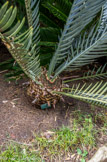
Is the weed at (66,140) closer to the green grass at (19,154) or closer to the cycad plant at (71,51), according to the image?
the green grass at (19,154)

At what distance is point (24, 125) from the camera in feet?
6.52

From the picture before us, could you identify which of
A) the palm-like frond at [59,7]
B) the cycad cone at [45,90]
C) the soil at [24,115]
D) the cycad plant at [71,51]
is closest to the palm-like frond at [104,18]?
the cycad plant at [71,51]

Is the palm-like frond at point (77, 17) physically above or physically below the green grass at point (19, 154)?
above

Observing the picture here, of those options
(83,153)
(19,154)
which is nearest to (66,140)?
(83,153)

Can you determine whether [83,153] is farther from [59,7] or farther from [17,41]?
[59,7]

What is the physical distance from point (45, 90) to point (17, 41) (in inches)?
27.9

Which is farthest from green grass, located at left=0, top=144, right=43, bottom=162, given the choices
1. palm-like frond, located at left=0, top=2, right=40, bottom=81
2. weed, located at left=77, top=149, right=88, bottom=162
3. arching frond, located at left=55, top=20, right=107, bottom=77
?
arching frond, located at left=55, top=20, right=107, bottom=77

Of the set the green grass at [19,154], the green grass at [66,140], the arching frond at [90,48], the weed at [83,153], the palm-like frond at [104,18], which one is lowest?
the weed at [83,153]

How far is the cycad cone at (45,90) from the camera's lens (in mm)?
2012

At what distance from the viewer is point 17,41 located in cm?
141

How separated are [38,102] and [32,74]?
360 mm

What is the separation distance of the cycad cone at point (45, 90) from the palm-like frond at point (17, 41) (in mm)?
112

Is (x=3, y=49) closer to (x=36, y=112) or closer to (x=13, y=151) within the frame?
(x=36, y=112)

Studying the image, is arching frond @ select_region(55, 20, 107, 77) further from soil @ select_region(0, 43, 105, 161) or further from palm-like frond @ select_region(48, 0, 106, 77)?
soil @ select_region(0, 43, 105, 161)
